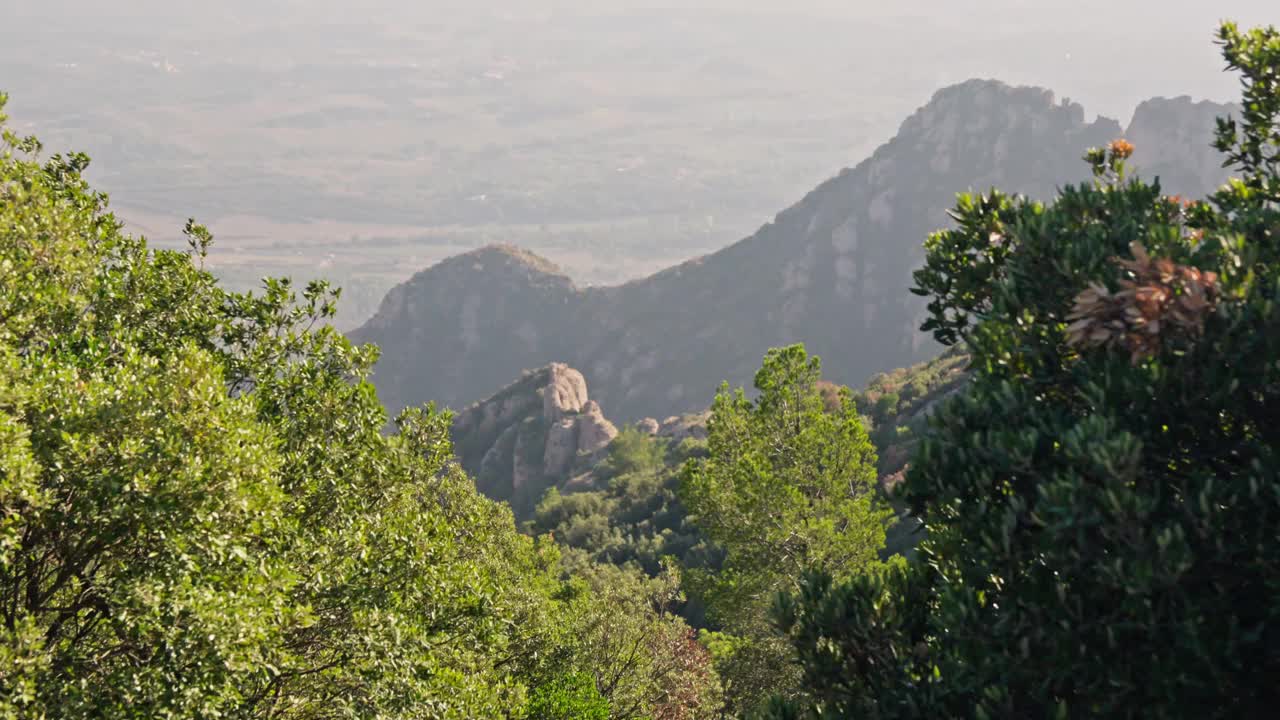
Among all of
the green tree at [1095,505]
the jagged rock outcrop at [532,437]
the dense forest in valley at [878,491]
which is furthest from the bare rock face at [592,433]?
the green tree at [1095,505]

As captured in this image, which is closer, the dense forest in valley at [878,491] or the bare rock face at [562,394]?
the dense forest in valley at [878,491]

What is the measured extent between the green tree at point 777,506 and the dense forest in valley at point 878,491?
6918 mm

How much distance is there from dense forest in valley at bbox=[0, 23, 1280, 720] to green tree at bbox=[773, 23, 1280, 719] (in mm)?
37

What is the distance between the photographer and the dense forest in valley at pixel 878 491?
8.39 m

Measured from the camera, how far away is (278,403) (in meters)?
16.1

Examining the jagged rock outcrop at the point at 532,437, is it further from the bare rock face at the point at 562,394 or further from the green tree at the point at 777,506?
the green tree at the point at 777,506

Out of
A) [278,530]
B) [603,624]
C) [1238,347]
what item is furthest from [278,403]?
[603,624]

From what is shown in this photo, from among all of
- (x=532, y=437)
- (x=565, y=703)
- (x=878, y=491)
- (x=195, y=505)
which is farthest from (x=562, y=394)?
(x=195, y=505)

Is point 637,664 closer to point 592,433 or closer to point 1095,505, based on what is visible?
point 1095,505

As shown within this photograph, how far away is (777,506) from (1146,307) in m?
15.4

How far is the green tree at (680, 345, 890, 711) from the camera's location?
2294 cm

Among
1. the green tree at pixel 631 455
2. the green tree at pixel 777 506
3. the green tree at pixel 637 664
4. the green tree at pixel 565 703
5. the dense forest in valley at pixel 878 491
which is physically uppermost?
the dense forest in valley at pixel 878 491

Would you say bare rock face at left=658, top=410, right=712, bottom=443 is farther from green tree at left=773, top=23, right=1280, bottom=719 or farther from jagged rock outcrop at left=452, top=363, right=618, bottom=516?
green tree at left=773, top=23, right=1280, bottom=719

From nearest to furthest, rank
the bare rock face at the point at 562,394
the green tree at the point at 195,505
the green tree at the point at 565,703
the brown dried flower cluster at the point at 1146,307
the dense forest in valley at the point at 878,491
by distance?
the dense forest in valley at the point at 878,491 → the brown dried flower cluster at the point at 1146,307 → the green tree at the point at 195,505 → the green tree at the point at 565,703 → the bare rock face at the point at 562,394
